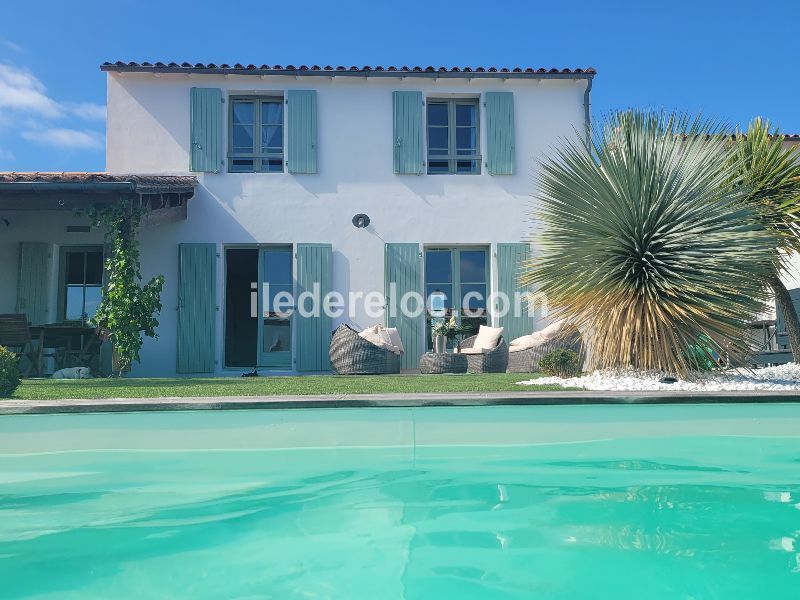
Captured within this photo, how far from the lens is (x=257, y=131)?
1139 cm

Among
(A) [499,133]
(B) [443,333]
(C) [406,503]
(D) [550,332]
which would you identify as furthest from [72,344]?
(C) [406,503]

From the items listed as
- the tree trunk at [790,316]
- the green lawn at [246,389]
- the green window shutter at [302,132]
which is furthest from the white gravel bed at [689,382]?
the green window shutter at [302,132]

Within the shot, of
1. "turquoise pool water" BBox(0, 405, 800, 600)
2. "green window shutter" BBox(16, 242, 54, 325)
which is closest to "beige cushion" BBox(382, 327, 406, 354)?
"green window shutter" BBox(16, 242, 54, 325)

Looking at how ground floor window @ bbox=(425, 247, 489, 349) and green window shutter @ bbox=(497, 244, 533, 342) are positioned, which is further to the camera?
ground floor window @ bbox=(425, 247, 489, 349)

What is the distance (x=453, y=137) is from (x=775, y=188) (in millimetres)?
5309

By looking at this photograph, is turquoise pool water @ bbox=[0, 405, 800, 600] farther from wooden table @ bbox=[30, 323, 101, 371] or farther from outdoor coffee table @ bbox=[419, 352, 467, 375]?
wooden table @ bbox=[30, 323, 101, 371]

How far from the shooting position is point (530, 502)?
300 cm

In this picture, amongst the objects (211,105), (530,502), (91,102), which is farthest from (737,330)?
(91,102)

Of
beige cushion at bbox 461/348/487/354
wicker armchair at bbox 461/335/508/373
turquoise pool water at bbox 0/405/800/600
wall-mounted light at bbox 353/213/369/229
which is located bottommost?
turquoise pool water at bbox 0/405/800/600

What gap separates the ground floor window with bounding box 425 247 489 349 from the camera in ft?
36.9

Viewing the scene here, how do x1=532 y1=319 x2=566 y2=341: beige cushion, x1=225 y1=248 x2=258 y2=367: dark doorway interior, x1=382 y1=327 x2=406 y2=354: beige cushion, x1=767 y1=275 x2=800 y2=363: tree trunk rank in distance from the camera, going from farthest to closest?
x1=225 y1=248 x2=258 y2=367: dark doorway interior < x1=382 y1=327 x2=406 y2=354: beige cushion < x1=532 y1=319 x2=566 y2=341: beige cushion < x1=767 y1=275 x2=800 y2=363: tree trunk

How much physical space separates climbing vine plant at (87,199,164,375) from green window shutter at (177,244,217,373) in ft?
4.41

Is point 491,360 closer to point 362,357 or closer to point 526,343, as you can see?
point 526,343

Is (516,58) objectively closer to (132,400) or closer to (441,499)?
(132,400)
